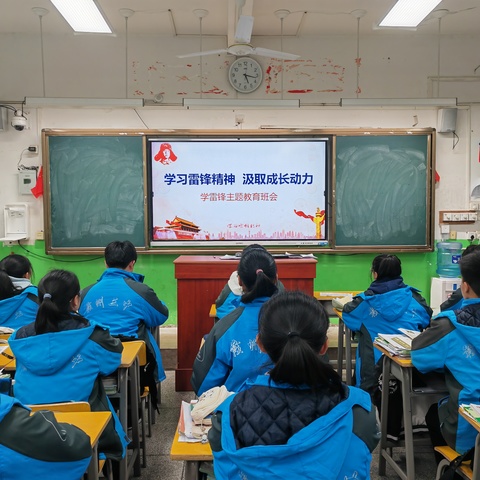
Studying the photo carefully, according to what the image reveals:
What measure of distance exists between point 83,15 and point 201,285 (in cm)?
265

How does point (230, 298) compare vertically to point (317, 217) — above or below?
below

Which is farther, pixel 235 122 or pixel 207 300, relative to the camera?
pixel 235 122

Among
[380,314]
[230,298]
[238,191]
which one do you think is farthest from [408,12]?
[230,298]

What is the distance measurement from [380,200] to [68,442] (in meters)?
4.69

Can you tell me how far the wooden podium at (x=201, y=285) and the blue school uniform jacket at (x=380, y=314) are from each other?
29.3 inches

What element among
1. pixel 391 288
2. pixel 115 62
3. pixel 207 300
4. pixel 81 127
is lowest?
pixel 207 300

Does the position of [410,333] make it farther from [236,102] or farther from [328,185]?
[328,185]

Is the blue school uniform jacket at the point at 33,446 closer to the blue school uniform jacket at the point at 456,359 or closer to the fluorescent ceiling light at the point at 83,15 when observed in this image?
the blue school uniform jacket at the point at 456,359

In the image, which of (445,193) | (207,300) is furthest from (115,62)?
(445,193)

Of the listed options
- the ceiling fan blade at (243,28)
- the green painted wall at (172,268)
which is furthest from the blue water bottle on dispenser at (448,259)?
the ceiling fan blade at (243,28)

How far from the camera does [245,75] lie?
5.34 meters

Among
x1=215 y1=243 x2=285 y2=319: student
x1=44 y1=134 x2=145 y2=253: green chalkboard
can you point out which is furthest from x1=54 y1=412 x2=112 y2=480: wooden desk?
x1=44 y1=134 x2=145 y2=253: green chalkboard

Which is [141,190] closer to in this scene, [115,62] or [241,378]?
[115,62]

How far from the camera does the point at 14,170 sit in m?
5.36
